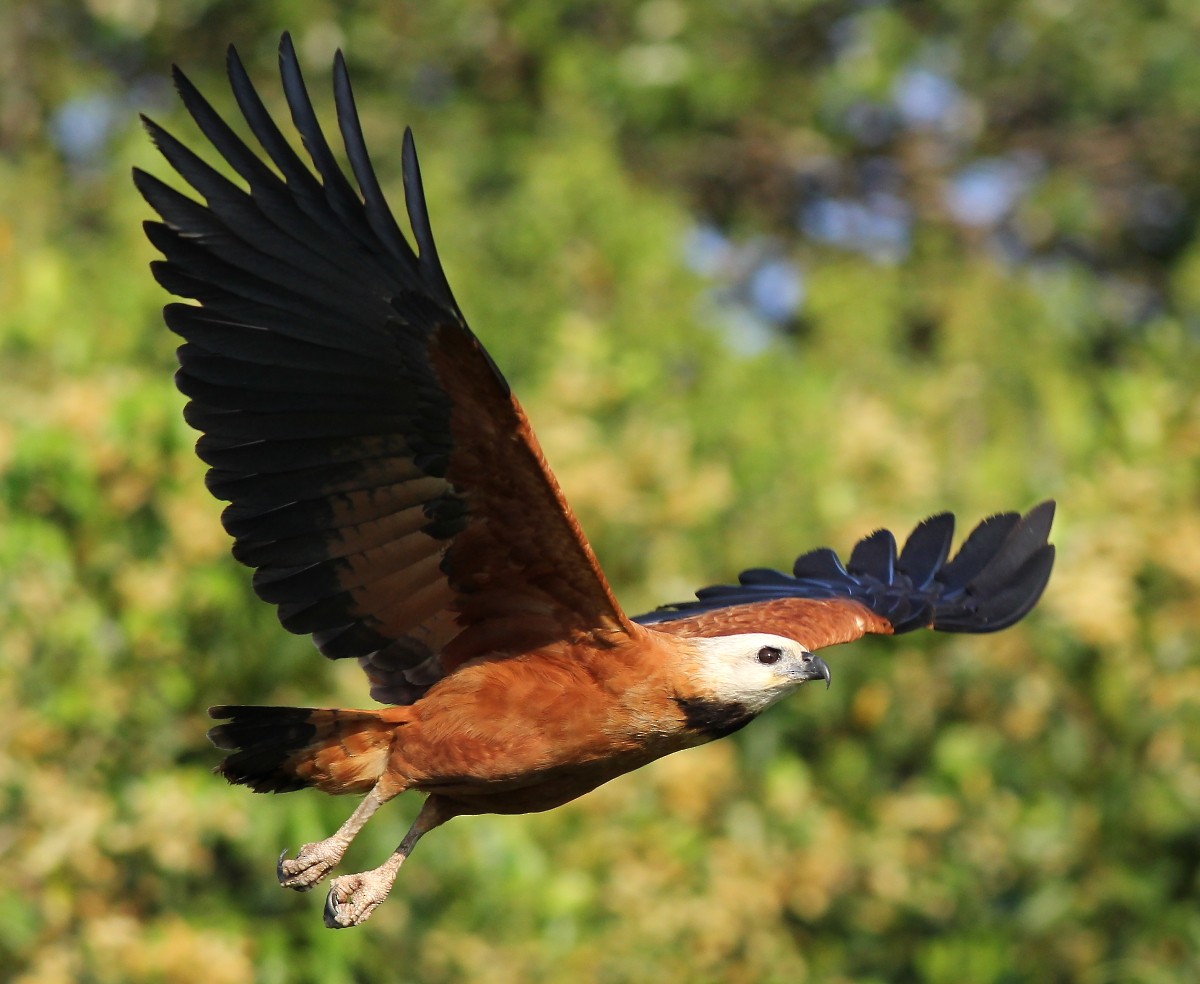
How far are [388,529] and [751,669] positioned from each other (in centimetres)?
126

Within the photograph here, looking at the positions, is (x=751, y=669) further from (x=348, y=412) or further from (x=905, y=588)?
(x=905, y=588)

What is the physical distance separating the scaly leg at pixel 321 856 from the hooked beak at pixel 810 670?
1.41m

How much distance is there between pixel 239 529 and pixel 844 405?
800 cm

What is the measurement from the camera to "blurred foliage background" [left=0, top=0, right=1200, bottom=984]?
908 cm

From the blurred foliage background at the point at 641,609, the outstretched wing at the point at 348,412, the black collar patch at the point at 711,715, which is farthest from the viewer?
the blurred foliage background at the point at 641,609

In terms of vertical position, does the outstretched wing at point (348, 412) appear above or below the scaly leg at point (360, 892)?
above

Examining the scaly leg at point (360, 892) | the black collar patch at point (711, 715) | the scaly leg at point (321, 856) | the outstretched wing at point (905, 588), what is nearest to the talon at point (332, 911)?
the scaly leg at point (360, 892)

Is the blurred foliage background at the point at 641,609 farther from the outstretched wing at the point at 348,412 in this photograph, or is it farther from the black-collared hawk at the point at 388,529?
the outstretched wing at the point at 348,412

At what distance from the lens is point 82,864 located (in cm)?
898

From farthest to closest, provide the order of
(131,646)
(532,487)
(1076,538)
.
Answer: (1076,538) → (131,646) → (532,487)

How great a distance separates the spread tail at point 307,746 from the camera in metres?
6.12

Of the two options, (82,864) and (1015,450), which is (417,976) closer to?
(82,864)

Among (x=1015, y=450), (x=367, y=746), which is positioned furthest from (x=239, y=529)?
(x=1015, y=450)

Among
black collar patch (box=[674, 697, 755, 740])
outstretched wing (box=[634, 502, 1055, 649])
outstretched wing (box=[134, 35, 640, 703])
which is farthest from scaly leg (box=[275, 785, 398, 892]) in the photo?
outstretched wing (box=[634, 502, 1055, 649])
